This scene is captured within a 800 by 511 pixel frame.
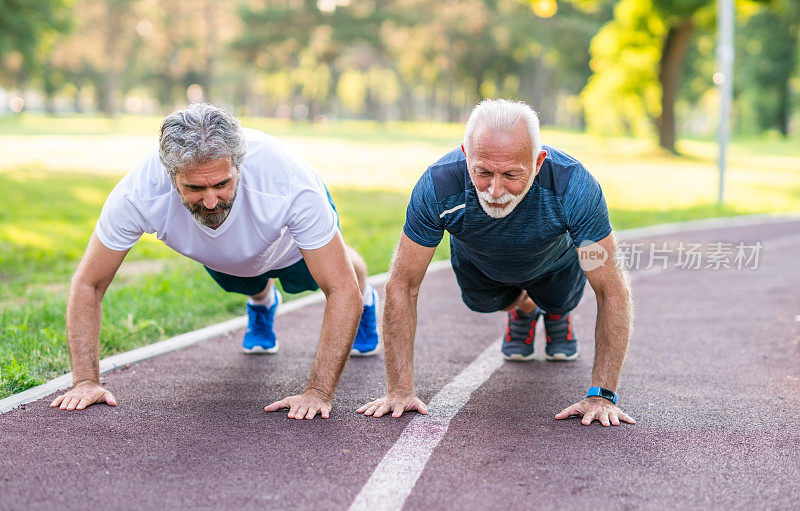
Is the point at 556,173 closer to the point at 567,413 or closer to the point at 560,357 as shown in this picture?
the point at 567,413

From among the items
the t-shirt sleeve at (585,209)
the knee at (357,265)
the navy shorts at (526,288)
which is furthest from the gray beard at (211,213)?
the t-shirt sleeve at (585,209)

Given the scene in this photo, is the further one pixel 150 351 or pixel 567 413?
pixel 150 351

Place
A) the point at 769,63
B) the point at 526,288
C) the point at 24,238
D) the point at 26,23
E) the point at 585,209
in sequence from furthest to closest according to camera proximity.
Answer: the point at 769,63 < the point at 26,23 < the point at 24,238 < the point at 526,288 < the point at 585,209

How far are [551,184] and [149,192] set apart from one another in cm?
197

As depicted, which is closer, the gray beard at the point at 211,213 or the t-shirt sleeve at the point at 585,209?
the t-shirt sleeve at the point at 585,209

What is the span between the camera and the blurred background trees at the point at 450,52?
1193 inches

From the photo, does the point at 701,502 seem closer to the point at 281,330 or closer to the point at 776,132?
the point at 281,330

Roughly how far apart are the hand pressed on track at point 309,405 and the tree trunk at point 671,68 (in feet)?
87.7

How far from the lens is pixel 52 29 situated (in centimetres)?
2347

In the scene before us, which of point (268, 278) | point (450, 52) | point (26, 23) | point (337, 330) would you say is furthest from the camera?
point (450, 52)

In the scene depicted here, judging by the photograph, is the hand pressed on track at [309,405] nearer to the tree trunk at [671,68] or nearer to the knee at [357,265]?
the knee at [357,265]

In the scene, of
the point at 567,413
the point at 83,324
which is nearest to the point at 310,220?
the point at 83,324

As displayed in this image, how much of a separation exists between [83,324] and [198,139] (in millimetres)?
1175

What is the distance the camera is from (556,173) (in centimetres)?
398
